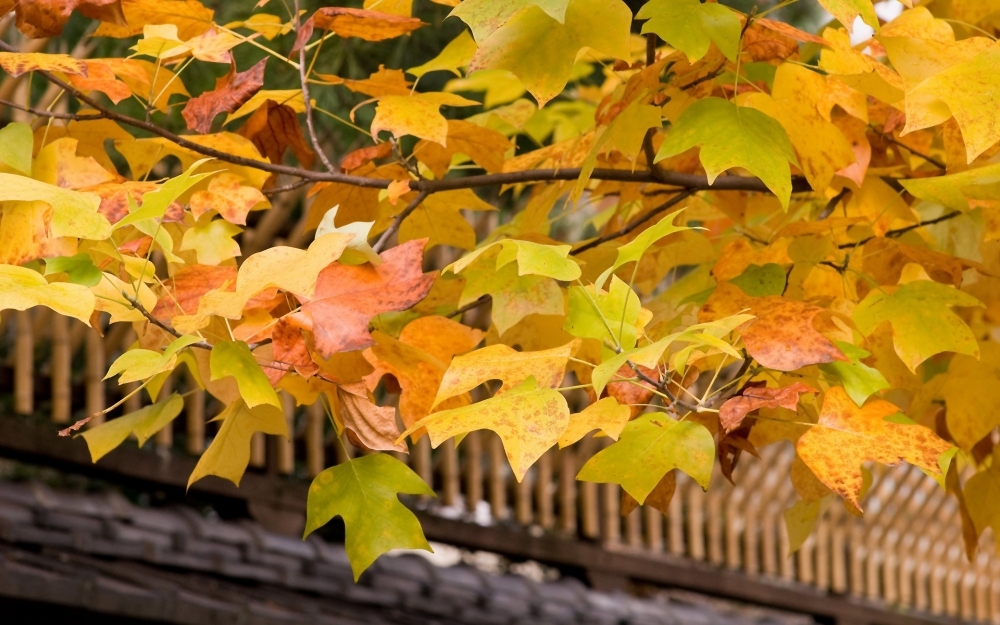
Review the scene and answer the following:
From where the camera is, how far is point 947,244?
49.6 inches

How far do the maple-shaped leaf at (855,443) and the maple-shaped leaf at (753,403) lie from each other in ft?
0.15

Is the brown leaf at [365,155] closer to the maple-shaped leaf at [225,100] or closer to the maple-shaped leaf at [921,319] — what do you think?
the maple-shaped leaf at [225,100]

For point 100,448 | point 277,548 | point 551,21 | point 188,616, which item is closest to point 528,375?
point 551,21

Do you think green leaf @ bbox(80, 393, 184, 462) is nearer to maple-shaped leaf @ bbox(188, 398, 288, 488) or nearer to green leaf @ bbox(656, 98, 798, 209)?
Result: maple-shaped leaf @ bbox(188, 398, 288, 488)

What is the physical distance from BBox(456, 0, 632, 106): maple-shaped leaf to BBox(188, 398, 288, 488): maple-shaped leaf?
0.38 m

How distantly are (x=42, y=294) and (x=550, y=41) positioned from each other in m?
0.47

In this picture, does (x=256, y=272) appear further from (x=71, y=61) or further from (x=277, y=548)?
(x=277, y=548)

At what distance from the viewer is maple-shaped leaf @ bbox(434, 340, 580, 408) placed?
82 centimetres

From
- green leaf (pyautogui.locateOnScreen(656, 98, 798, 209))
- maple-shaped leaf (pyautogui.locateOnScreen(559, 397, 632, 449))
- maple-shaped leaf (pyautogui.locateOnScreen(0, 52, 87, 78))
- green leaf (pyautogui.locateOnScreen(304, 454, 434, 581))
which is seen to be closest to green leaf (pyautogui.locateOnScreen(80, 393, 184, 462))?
green leaf (pyautogui.locateOnScreen(304, 454, 434, 581))

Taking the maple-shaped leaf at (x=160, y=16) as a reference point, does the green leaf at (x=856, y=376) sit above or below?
below

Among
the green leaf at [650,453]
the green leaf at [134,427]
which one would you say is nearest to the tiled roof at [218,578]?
the green leaf at [134,427]

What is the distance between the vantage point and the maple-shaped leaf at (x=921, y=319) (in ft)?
3.12

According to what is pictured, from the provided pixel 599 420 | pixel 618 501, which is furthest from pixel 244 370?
pixel 618 501

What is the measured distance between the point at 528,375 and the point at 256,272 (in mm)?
228
